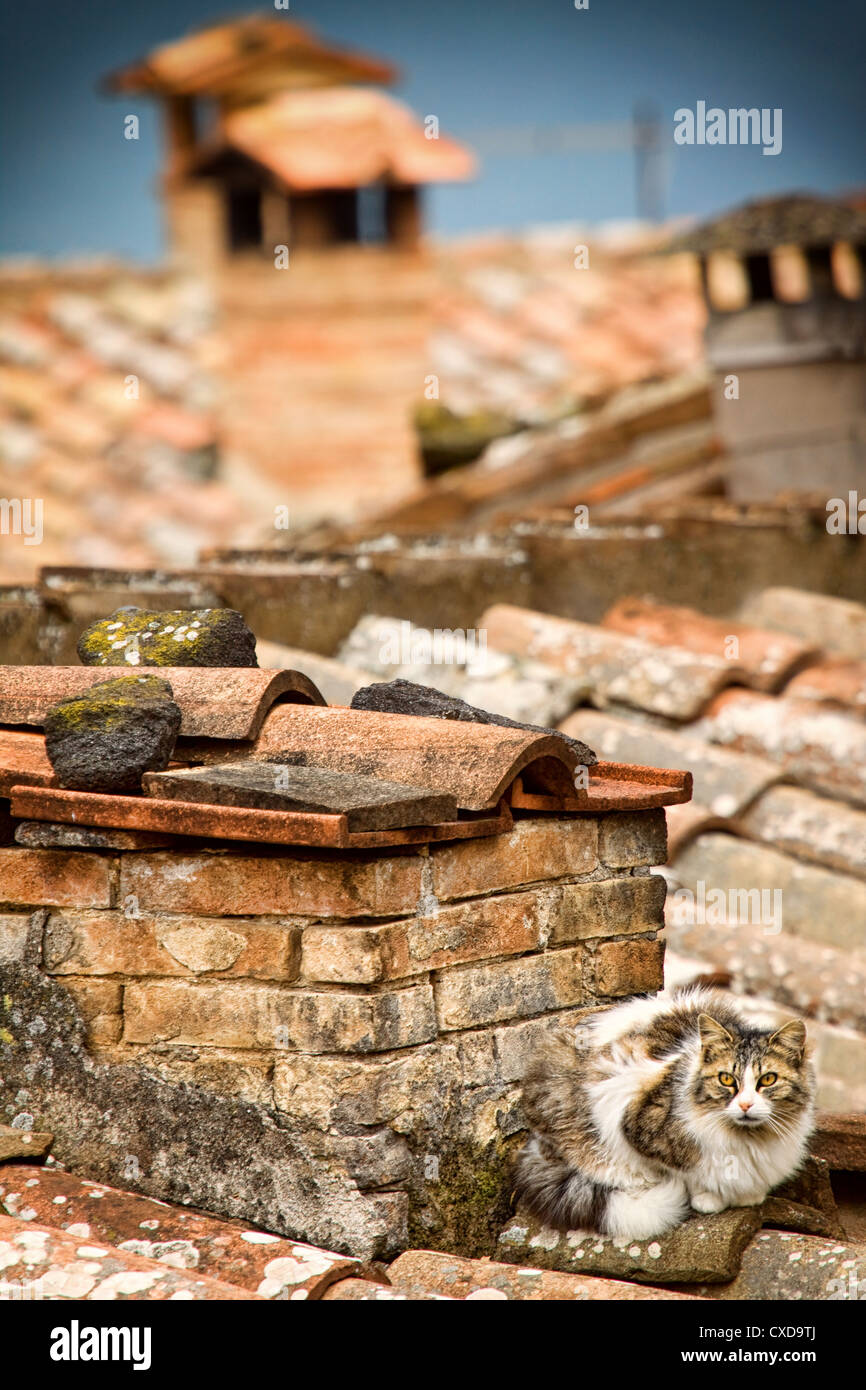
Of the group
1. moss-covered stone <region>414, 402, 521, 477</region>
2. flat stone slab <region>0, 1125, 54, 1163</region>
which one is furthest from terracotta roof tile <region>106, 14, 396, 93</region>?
flat stone slab <region>0, 1125, 54, 1163</region>

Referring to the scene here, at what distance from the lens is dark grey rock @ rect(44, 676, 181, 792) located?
335cm

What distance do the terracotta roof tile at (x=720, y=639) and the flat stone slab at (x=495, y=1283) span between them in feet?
11.6

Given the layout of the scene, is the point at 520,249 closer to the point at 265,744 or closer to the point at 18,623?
the point at 18,623

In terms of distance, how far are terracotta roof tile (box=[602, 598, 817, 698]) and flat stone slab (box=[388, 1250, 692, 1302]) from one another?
3.53 meters

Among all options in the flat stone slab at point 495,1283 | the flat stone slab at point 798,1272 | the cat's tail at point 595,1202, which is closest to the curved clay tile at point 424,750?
the cat's tail at point 595,1202

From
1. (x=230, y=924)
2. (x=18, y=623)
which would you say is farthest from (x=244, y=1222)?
(x=18, y=623)

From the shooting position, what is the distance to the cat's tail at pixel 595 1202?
10.8ft

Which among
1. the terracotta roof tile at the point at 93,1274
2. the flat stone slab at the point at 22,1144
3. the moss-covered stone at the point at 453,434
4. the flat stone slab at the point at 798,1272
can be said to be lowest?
the flat stone slab at the point at 798,1272

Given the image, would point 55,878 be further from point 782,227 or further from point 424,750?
point 782,227

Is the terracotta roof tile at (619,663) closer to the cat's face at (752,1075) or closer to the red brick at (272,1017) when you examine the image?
the cat's face at (752,1075)

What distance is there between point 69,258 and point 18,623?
13419mm

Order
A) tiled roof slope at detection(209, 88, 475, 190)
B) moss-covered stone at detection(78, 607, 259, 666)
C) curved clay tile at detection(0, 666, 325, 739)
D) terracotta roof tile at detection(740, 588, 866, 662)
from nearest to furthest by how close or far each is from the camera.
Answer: curved clay tile at detection(0, 666, 325, 739), moss-covered stone at detection(78, 607, 259, 666), terracotta roof tile at detection(740, 588, 866, 662), tiled roof slope at detection(209, 88, 475, 190)

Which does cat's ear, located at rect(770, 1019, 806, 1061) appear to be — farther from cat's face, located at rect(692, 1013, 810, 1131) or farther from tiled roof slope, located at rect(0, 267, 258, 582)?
tiled roof slope, located at rect(0, 267, 258, 582)

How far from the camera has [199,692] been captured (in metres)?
3.67
